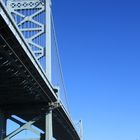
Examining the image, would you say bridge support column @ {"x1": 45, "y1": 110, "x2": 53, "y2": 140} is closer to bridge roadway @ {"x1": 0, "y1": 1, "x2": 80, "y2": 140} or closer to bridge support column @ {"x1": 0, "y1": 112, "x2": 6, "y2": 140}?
bridge roadway @ {"x1": 0, "y1": 1, "x2": 80, "y2": 140}

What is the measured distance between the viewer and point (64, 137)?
42969 millimetres

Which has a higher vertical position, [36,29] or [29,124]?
[36,29]

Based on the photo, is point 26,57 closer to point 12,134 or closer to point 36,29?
point 36,29

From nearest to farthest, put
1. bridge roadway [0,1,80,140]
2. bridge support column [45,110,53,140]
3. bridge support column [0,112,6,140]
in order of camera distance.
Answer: bridge roadway [0,1,80,140] → bridge support column [45,110,53,140] → bridge support column [0,112,6,140]

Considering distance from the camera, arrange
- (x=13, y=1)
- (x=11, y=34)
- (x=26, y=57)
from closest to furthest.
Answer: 1. (x=11, y=34)
2. (x=26, y=57)
3. (x=13, y=1)

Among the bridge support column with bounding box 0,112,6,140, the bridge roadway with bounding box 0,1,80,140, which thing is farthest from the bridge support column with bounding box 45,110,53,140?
the bridge support column with bounding box 0,112,6,140

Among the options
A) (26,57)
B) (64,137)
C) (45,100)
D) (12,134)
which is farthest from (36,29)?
(64,137)

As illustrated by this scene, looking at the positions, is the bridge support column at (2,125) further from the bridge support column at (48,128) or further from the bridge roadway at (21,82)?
the bridge support column at (48,128)

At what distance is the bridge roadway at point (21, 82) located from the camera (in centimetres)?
1778

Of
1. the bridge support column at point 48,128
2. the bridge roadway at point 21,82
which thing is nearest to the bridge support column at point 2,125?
the bridge roadway at point 21,82

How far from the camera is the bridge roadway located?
17781mm

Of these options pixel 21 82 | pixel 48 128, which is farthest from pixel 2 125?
pixel 21 82

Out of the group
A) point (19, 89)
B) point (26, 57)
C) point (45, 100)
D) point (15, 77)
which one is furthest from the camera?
point (45, 100)

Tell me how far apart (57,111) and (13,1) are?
5.70 m
